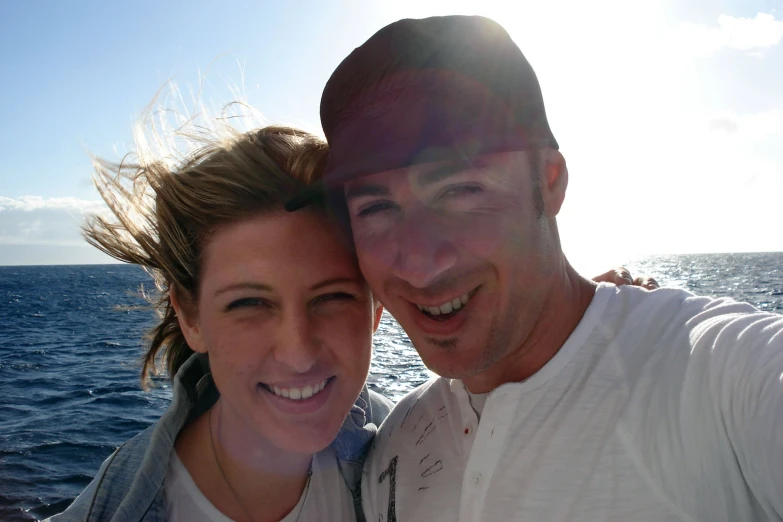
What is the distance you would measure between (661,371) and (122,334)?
2798 cm

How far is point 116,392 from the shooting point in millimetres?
13742

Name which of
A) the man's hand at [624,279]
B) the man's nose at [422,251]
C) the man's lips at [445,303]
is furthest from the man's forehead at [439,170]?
the man's hand at [624,279]

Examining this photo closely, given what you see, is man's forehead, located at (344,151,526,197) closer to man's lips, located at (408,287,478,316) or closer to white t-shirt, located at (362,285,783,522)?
man's lips, located at (408,287,478,316)

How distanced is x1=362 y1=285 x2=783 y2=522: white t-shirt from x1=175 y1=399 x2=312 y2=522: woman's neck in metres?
0.72

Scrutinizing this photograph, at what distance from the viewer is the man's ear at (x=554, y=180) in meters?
1.95

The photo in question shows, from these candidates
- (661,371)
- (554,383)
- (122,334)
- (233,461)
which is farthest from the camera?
(122,334)

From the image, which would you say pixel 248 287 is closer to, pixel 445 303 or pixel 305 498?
pixel 445 303

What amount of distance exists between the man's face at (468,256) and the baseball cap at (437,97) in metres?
0.07

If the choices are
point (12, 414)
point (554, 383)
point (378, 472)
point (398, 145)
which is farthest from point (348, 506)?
point (12, 414)

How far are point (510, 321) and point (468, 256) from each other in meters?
0.26

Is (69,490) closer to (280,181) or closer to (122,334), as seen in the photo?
(280,181)

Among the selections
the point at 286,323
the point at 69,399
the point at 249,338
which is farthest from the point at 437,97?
the point at 69,399

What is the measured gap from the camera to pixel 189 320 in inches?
95.3

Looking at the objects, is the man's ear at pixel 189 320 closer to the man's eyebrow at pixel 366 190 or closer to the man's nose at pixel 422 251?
the man's eyebrow at pixel 366 190
